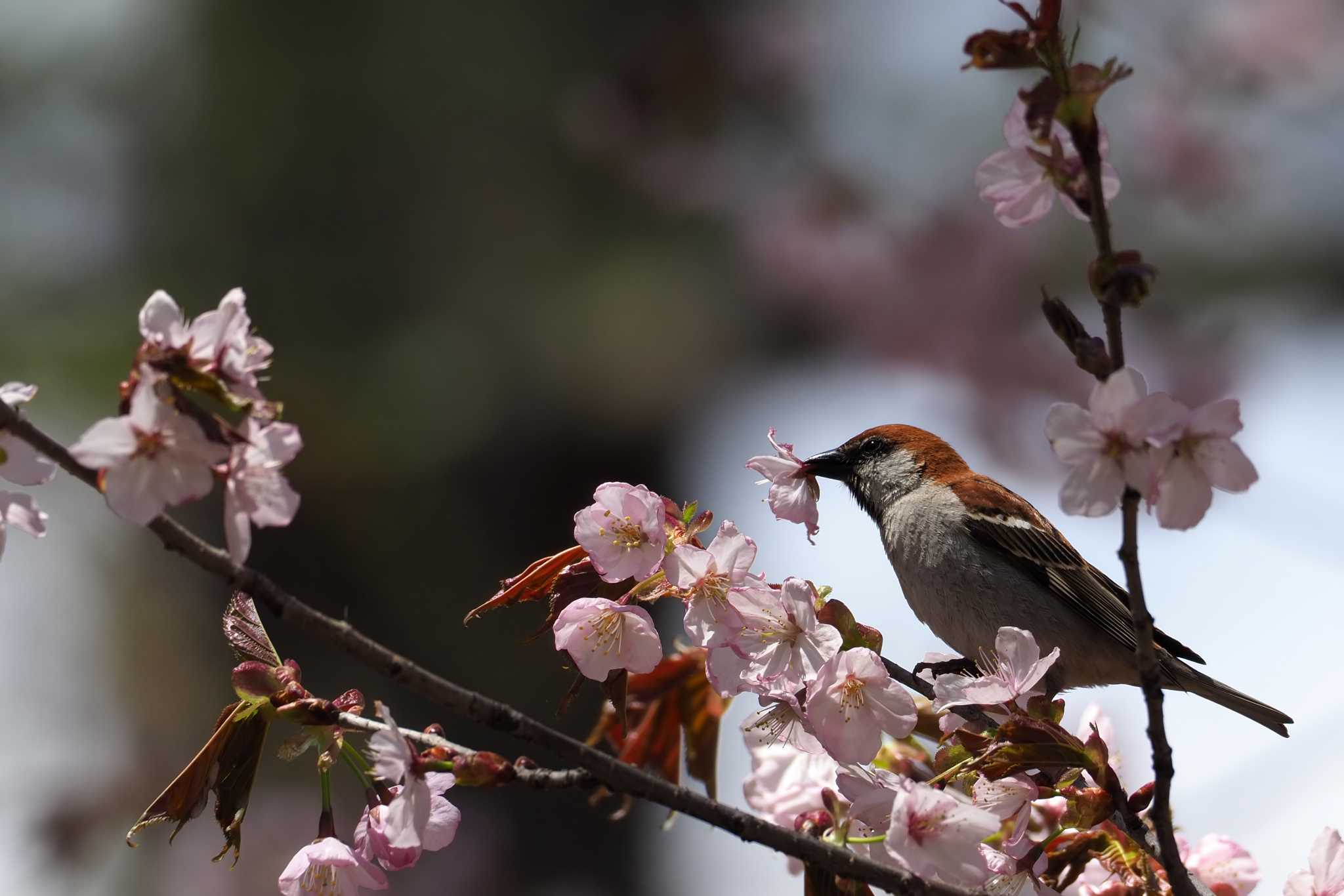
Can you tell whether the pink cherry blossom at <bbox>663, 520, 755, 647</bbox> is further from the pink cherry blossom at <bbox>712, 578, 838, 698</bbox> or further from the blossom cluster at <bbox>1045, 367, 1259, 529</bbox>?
the blossom cluster at <bbox>1045, 367, 1259, 529</bbox>

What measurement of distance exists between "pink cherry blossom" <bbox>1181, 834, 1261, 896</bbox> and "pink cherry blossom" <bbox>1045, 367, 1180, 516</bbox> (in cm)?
93

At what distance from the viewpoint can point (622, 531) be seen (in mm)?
1358

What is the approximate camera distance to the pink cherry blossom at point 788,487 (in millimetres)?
1685

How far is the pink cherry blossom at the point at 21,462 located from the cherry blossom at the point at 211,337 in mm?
142

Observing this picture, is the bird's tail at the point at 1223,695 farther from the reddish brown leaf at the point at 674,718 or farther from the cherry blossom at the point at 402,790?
the cherry blossom at the point at 402,790

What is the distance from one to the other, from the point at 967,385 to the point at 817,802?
4.06 meters

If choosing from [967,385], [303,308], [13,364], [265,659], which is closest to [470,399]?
[303,308]

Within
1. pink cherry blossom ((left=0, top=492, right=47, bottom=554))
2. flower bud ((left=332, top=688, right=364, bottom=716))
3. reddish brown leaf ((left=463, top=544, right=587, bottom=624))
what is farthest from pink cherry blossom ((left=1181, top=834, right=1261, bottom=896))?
pink cherry blossom ((left=0, top=492, right=47, bottom=554))

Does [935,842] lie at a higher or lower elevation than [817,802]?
lower

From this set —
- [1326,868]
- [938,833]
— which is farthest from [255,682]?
[1326,868]

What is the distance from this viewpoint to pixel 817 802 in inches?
75.1

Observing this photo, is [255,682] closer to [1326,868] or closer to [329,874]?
[329,874]

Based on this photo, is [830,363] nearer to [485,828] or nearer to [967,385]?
[967,385]

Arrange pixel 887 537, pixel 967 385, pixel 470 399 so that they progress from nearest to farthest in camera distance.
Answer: pixel 887 537 < pixel 470 399 < pixel 967 385
